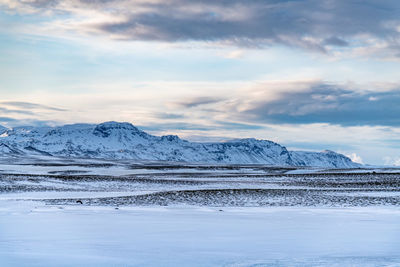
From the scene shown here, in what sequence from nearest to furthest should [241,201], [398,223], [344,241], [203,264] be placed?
[203,264], [344,241], [398,223], [241,201]

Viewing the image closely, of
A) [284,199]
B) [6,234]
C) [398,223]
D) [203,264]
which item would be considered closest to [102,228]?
[6,234]

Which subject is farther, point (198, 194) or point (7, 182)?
point (7, 182)

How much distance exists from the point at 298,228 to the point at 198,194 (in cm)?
1769

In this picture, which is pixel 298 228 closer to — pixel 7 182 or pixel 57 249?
pixel 57 249

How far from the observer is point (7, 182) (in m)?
40.2

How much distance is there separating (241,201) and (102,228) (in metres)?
15.5

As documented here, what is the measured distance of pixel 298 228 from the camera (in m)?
15.0

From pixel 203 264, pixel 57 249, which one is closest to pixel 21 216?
pixel 57 249

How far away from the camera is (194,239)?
40.8 feet

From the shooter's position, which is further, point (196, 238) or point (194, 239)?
point (196, 238)

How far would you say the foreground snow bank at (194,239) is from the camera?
9.64 metres

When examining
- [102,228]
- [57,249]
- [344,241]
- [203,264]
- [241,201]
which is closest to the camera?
[203,264]

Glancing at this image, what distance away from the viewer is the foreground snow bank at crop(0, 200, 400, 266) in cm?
964

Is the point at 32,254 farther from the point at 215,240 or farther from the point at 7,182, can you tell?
the point at 7,182
